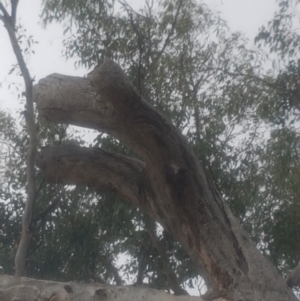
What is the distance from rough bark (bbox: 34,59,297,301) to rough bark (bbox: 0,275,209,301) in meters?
0.94

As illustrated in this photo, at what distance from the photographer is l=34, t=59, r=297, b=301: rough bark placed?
15.6 ft

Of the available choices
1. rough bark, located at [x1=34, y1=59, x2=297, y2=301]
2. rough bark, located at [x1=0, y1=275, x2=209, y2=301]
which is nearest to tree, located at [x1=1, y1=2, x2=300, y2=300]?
rough bark, located at [x1=34, y1=59, x2=297, y2=301]

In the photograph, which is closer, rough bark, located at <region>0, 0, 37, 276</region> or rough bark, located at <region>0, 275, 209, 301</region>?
rough bark, located at <region>0, 275, 209, 301</region>

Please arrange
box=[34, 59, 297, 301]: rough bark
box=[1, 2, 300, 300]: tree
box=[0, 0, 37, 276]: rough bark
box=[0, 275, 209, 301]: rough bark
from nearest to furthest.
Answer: box=[0, 275, 209, 301]: rough bark, box=[34, 59, 297, 301]: rough bark, box=[1, 2, 300, 300]: tree, box=[0, 0, 37, 276]: rough bark

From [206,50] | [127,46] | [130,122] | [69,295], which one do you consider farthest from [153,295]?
[206,50]

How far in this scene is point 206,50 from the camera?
8.79 meters

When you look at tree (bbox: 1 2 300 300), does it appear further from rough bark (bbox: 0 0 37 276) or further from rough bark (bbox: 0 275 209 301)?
rough bark (bbox: 0 0 37 276)

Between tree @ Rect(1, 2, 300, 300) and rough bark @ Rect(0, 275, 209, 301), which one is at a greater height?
tree @ Rect(1, 2, 300, 300)

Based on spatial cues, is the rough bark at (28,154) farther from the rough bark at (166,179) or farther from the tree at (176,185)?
the tree at (176,185)

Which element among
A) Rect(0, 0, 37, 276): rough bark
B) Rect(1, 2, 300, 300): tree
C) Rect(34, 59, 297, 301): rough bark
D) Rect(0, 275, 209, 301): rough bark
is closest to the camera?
Rect(0, 275, 209, 301): rough bark

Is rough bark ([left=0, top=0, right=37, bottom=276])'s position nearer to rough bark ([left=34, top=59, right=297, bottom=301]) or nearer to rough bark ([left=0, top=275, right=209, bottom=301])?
rough bark ([left=34, top=59, right=297, bottom=301])

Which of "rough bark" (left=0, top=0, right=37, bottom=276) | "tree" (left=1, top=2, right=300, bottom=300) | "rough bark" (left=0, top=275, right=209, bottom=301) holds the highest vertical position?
"rough bark" (left=0, top=0, right=37, bottom=276)

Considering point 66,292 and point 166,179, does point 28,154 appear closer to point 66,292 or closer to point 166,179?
point 166,179

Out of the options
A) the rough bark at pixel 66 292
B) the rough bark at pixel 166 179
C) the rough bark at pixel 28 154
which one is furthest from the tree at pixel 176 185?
the rough bark at pixel 28 154
